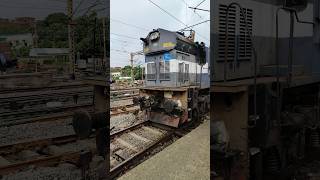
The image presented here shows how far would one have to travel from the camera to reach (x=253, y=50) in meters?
2.44

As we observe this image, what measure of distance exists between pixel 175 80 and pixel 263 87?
110 centimetres


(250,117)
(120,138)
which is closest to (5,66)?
(120,138)

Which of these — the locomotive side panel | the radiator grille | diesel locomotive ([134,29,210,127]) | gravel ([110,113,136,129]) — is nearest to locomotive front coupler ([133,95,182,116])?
diesel locomotive ([134,29,210,127])

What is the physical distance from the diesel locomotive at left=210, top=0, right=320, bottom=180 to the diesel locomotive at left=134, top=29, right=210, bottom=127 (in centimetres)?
7

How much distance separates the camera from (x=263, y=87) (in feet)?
7.59

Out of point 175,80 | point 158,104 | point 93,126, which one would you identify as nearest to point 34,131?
point 93,126

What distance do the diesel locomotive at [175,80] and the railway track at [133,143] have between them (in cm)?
5

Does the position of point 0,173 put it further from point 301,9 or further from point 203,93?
point 301,9

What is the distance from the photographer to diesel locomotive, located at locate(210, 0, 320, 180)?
155 cm

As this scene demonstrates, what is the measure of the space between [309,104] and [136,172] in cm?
291

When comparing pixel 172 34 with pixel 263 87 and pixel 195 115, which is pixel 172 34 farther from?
pixel 263 87

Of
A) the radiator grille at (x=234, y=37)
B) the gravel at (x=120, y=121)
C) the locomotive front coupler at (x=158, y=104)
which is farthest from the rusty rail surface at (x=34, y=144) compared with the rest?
Result: the radiator grille at (x=234, y=37)

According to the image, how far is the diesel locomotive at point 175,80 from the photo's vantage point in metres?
1.29

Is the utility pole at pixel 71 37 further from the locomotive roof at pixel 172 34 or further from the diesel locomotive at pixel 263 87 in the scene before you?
the diesel locomotive at pixel 263 87
